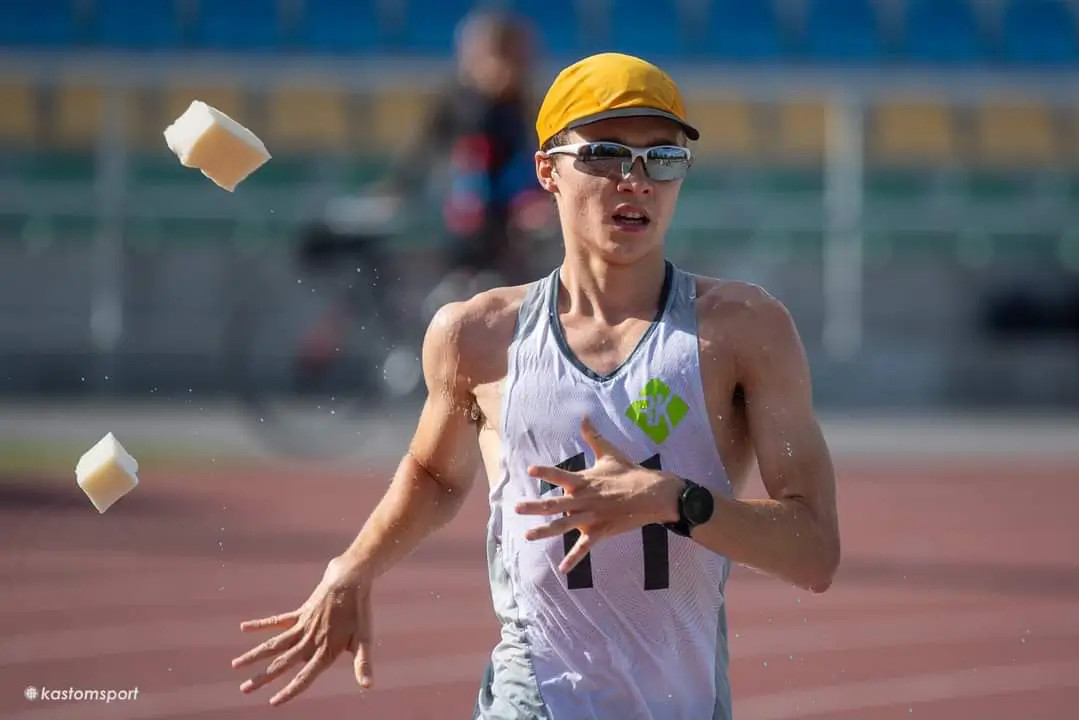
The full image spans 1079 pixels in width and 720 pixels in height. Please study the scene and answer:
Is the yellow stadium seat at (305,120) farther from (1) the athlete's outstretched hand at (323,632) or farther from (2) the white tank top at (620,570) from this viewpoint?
(2) the white tank top at (620,570)

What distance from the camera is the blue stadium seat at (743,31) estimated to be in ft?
75.9

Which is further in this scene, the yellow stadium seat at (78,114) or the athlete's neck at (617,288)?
the yellow stadium seat at (78,114)

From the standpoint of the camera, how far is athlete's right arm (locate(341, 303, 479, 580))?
3398mm

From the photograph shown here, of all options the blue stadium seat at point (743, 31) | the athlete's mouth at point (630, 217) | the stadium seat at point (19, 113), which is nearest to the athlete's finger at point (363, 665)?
the athlete's mouth at point (630, 217)

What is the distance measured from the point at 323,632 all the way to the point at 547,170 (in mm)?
982

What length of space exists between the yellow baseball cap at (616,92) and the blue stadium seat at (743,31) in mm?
20110

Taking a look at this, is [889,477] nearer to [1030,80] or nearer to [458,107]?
[458,107]

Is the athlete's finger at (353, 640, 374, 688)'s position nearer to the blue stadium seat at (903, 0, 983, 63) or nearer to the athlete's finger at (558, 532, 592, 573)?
the athlete's finger at (558, 532, 592, 573)

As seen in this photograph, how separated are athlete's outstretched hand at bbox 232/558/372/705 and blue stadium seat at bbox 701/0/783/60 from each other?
797 inches

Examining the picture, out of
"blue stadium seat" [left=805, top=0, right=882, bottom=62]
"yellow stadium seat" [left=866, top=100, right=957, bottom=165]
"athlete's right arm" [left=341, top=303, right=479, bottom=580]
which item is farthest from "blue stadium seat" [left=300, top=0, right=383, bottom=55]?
"athlete's right arm" [left=341, top=303, right=479, bottom=580]

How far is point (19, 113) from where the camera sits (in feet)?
66.3

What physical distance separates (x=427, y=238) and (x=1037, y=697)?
321 inches

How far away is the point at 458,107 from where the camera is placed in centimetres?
980

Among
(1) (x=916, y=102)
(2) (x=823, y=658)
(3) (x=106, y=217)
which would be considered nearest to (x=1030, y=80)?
(1) (x=916, y=102)
